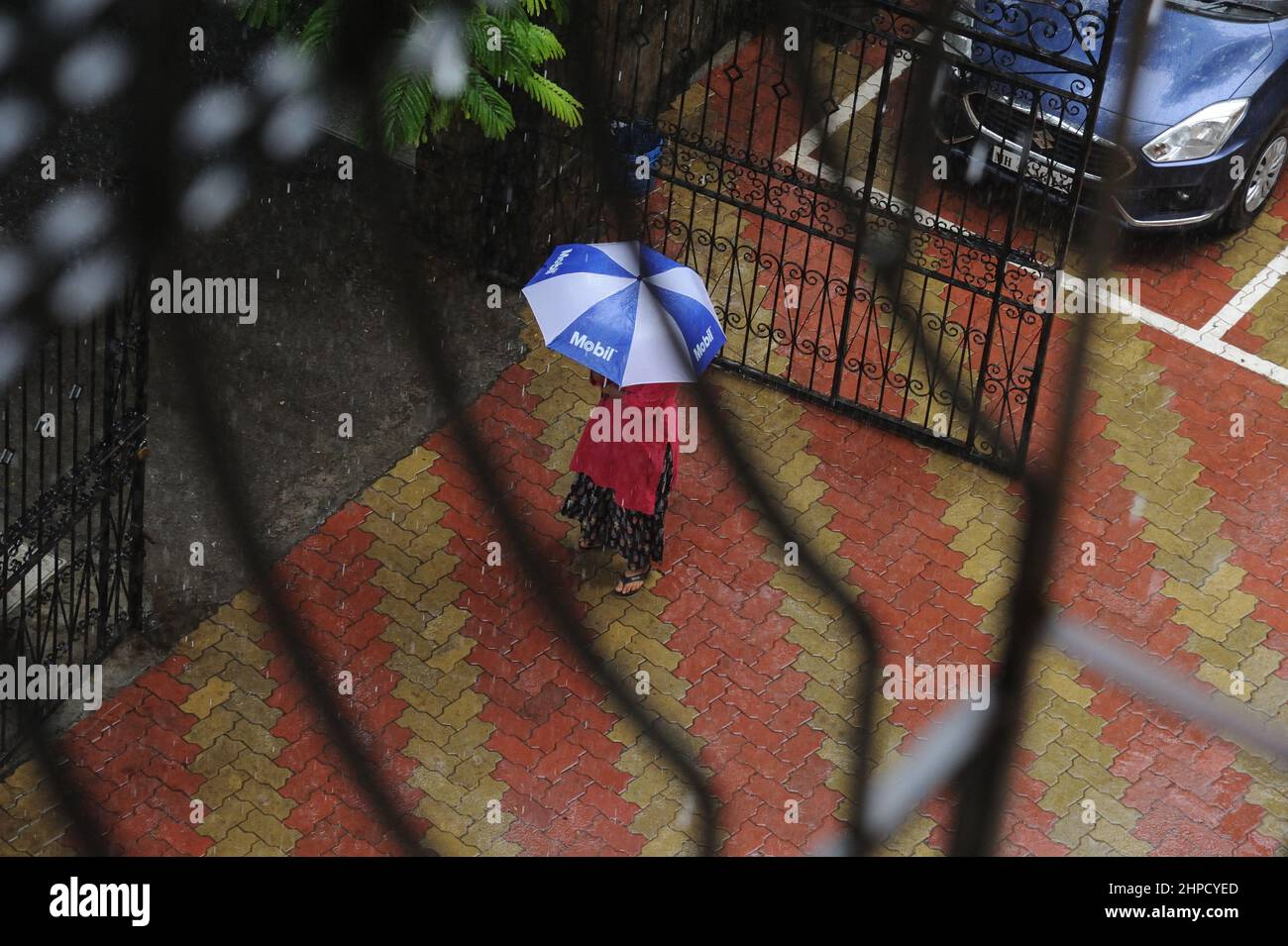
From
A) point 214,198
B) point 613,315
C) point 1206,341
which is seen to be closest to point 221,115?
point 214,198

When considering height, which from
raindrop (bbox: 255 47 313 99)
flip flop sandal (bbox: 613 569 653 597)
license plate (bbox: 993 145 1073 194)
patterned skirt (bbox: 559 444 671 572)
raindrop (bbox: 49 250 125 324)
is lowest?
flip flop sandal (bbox: 613 569 653 597)

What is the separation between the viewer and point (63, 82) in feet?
37.2

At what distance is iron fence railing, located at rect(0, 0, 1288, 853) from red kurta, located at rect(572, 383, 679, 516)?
74 centimetres

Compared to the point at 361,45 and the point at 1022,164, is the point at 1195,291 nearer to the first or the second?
the point at 1022,164

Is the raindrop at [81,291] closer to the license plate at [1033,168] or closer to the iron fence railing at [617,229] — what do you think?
the iron fence railing at [617,229]

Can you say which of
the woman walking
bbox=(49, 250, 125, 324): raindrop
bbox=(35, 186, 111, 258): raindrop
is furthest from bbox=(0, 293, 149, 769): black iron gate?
the woman walking

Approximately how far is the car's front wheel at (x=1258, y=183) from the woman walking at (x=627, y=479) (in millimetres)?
4669

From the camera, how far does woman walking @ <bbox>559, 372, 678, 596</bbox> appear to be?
A: 27.1 feet

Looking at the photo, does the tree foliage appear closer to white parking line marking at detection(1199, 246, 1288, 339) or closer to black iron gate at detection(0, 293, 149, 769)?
black iron gate at detection(0, 293, 149, 769)

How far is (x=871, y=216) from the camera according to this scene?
354 inches

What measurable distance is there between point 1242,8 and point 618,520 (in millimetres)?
5056

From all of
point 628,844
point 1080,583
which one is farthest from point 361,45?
point 1080,583

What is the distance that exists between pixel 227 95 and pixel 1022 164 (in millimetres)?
5025

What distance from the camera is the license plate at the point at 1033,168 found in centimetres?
982
